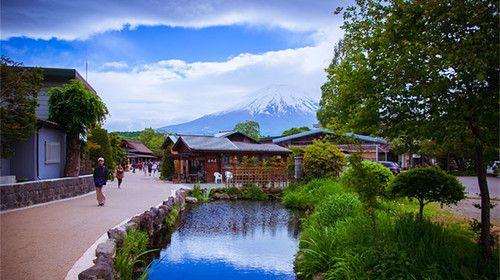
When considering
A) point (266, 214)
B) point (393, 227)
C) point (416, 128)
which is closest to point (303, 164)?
point (266, 214)

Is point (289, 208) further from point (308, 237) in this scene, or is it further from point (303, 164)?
point (308, 237)

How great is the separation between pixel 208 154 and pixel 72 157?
15.1 meters

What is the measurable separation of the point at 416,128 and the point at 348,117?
1.12 meters

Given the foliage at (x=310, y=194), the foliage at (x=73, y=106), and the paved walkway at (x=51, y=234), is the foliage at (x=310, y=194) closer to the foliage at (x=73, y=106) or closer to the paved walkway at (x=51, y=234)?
the paved walkway at (x=51, y=234)

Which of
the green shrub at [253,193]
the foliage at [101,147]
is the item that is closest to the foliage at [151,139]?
the foliage at [101,147]

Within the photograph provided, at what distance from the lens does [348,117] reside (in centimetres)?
687

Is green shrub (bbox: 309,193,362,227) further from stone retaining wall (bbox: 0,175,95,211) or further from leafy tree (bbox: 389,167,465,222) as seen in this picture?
stone retaining wall (bbox: 0,175,95,211)

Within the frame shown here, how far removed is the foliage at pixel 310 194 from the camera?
57.9 ft

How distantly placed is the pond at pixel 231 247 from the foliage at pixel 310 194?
1027mm

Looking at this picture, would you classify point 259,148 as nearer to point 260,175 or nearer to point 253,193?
point 260,175

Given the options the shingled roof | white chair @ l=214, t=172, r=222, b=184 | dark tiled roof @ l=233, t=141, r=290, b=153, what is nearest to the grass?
white chair @ l=214, t=172, r=222, b=184

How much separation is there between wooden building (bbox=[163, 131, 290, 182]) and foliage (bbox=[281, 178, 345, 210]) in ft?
38.1

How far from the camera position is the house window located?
17938 millimetres

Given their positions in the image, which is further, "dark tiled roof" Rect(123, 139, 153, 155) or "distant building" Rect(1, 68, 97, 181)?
"dark tiled roof" Rect(123, 139, 153, 155)
